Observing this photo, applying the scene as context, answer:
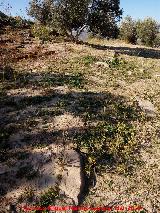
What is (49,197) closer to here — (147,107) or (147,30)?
(147,107)

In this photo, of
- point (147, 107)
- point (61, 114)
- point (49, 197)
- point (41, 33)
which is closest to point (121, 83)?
point (147, 107)

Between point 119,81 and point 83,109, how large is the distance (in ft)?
16.3

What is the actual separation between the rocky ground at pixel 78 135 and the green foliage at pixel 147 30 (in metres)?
38.5

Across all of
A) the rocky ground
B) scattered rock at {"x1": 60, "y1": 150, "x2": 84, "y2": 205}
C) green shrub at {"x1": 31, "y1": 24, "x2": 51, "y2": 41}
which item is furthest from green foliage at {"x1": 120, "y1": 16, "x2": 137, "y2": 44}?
scattered rock at {"x1": 60, "y1": 150, "x2": 84, "y2": 205}

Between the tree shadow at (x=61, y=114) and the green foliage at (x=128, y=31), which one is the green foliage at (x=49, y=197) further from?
the green foliage at (x=128, y=31)

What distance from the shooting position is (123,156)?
13188mm

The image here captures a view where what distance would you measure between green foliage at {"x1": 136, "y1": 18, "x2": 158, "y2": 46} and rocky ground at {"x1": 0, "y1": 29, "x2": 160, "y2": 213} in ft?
126

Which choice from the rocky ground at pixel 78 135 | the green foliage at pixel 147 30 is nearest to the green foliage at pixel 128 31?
the green foliage at pixel 147 30

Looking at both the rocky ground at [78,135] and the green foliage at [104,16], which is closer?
the rocky ground at [78,135]

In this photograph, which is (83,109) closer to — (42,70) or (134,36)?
(42,70)

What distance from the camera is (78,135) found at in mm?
13945

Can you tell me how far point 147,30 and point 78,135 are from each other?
49.3 meters

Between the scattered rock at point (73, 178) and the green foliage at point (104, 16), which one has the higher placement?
the green foliage at point (104, 16)

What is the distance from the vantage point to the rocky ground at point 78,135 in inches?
447
